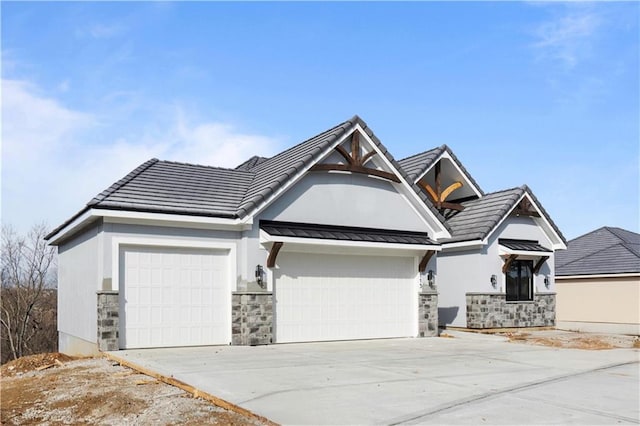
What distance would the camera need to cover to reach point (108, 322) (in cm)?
1397

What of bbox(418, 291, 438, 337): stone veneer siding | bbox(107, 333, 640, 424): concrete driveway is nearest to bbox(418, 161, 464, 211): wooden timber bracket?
bbox(418, 291, 438, 337): stone veneer siding

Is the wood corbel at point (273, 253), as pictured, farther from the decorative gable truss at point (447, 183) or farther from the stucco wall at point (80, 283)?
the decorative gable truss at point (447, 183)

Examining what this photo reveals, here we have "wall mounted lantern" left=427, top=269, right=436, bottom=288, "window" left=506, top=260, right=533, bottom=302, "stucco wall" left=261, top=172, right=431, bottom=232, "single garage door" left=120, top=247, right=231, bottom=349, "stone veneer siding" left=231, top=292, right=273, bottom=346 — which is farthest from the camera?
"window" left=506, top=260, right=533, bottom=302

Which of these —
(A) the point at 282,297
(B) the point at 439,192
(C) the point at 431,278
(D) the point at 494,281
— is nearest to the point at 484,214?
(B) the point at 439,192

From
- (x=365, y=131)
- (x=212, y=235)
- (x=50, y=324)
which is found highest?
(x=365, y=131)

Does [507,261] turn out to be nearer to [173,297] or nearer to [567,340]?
[567,340]

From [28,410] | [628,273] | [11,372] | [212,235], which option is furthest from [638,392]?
[628,273]

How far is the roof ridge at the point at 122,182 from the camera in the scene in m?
14.0

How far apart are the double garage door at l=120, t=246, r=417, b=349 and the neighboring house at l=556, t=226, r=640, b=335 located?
37.9 ft

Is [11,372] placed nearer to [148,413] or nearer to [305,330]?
[148,413]

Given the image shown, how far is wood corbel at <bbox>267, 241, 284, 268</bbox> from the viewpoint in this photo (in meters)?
15.6

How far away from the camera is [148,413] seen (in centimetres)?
763

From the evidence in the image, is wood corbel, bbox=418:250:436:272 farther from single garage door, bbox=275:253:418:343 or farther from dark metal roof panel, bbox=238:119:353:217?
dark metal roof panel, bbox=238:119:353:217

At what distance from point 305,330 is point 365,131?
19.2 feet
